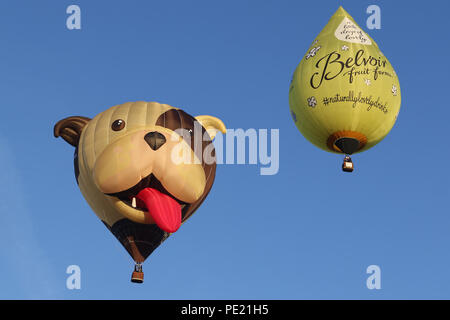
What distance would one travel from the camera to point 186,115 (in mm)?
18578

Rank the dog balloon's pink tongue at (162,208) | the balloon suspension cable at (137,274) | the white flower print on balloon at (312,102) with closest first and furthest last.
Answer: the dog balloon's pink tongue at (162,208) → the balloon suspension cable at (137,274) → the white flower print on balloon at (312,102)

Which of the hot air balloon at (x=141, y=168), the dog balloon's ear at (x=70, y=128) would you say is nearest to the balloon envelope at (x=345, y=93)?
the hot air balloon at (x=141, y=168)

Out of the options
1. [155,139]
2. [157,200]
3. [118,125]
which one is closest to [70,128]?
[118,125]

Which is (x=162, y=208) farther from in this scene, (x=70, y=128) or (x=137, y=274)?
(x=70, y=128)

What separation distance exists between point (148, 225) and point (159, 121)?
2.15 meters

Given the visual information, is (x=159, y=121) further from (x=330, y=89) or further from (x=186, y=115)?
(x=330, y=89)

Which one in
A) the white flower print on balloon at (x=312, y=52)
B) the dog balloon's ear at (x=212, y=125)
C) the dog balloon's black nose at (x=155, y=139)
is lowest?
the dog balloon's black nose at (x=155, y=139)

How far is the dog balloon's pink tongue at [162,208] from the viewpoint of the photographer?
16969mm

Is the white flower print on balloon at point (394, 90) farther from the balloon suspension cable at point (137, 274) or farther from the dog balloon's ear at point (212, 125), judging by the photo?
the balloon suspension cable at point (137, 274)

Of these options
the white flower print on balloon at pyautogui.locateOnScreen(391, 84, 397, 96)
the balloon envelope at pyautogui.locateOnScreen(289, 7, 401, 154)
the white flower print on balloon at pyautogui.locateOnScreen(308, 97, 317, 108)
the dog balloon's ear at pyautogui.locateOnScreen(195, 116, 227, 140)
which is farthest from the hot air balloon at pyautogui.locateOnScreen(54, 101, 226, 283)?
the white flower print on balloon at pyautogui.locateOnScreen(391, 84, 397, 96)

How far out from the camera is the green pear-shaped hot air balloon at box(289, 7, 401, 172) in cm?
1947

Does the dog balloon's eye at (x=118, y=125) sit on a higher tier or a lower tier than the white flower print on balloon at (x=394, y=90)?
lower

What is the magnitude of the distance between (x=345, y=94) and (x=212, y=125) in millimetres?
3033

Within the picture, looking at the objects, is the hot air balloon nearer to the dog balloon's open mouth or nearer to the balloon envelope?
the dog balloon's open mouth
